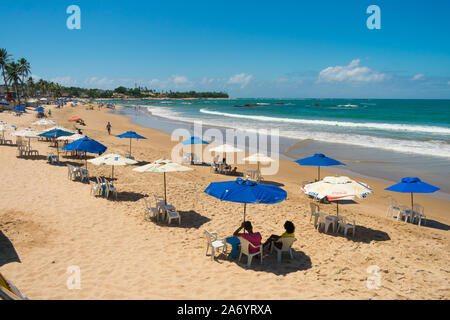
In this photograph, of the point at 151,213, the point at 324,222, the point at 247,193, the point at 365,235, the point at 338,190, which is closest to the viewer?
the point at 247,193

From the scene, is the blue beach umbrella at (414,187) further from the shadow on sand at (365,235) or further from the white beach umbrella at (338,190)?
the white beach umbrella at (338,190)

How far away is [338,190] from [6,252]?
770 cm

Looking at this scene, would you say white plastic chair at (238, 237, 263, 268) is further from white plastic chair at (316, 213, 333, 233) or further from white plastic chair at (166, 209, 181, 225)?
white plastic chair at (316, 213, 333, 233)

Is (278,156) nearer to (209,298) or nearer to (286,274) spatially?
(286,274)

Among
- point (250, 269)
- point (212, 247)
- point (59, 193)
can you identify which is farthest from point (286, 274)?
point (59, 193)

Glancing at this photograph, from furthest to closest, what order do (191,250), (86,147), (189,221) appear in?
(86,147), (189,221), (191,250)

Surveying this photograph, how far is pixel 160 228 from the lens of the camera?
328 inches

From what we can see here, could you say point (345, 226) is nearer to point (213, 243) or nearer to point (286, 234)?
point (286, 234)

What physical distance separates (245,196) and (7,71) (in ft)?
246

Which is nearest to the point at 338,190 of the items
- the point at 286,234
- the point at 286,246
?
the point at 286,234

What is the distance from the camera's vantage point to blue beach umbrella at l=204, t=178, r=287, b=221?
629 cm

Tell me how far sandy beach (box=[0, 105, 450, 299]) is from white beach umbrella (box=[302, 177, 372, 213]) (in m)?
1.22

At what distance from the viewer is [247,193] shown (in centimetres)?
636

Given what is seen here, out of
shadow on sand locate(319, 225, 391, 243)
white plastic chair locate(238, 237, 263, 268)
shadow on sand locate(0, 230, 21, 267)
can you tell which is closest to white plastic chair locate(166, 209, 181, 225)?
white plastic chair locate(238, 237, 263, 268)
